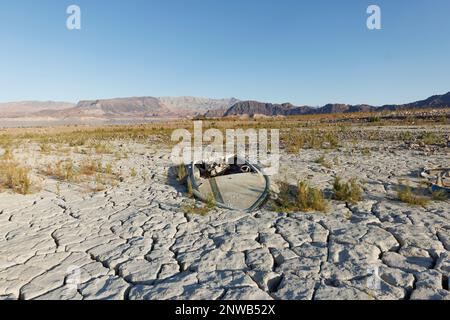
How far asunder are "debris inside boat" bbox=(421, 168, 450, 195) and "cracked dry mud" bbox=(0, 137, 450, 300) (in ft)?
1.72

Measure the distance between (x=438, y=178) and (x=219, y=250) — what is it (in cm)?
458

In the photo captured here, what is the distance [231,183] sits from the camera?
5.58 meters

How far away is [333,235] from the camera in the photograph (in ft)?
12.0

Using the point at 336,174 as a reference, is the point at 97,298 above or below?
below

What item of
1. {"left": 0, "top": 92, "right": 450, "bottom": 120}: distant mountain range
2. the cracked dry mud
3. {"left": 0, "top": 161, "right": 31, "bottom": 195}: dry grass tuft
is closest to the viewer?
the cracked dry mud

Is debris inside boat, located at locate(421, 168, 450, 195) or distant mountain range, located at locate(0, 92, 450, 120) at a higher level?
distant mountain range, located at locate(0, 92, 450, 120)

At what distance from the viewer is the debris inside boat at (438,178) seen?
4.93m

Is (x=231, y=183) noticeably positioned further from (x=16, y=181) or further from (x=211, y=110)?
(x=211, y=110)

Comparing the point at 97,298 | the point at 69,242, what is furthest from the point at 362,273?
the point at 69,242

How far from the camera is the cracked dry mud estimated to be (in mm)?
2676

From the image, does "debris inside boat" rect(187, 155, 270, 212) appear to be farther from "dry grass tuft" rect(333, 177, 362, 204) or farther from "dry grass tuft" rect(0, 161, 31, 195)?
"dry grass tuft" rect(0, 161, 31, 195)

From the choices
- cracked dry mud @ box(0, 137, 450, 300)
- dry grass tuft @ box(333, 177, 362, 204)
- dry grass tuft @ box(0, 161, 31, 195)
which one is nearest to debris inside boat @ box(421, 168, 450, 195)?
cracked dry mud @ box(0, 137, 450, 300)
